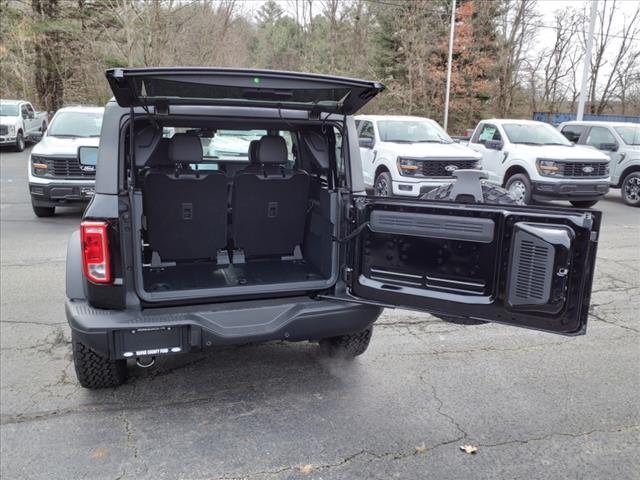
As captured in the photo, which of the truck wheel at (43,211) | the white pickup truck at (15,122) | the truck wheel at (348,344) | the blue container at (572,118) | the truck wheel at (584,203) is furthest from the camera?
the blue container at (572,118)

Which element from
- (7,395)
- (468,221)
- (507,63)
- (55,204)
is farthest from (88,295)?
(507,63)

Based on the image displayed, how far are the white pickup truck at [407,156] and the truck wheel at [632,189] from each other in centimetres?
454

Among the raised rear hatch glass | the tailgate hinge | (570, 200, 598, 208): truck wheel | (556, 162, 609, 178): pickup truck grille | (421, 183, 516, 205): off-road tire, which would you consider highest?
the raised rear hatch glass

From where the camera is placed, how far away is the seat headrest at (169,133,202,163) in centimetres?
381

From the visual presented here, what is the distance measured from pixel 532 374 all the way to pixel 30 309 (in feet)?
14.8

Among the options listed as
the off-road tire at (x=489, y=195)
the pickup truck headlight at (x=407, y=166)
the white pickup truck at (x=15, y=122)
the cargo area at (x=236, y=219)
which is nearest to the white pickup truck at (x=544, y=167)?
the pickup truck headlight at (x=407, y=166)

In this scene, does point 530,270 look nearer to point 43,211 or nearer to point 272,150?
point 272,150

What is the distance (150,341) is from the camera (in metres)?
3.04

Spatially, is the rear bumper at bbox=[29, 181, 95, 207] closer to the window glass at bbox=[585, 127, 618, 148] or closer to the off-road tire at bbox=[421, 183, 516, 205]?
the off-road tire at bbox=[421, 183, 516, 205]

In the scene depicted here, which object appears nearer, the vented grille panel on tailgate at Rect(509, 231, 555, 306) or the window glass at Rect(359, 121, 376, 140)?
the vented grille panel on tailgate at Rect(509, 231, 555, 306)

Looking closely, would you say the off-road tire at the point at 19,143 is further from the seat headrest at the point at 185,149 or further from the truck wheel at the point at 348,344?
the truck wheel at the point at 348,344

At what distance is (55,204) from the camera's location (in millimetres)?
9398

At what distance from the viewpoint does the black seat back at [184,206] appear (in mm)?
3727

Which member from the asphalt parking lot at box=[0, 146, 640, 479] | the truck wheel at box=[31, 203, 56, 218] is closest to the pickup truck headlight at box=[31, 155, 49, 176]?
the truck wheel at box=[31, 203, 56, 218]
